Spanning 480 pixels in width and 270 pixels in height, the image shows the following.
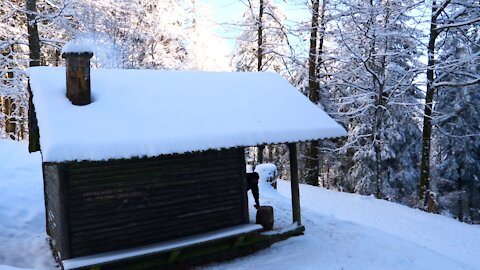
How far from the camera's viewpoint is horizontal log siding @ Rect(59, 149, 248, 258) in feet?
24.9

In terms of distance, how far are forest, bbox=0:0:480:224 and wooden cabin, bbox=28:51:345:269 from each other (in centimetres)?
675

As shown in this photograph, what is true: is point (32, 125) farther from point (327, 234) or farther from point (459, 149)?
point (459, 149)

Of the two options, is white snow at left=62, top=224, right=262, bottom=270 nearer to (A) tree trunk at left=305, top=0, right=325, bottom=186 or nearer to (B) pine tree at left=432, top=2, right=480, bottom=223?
(A) tree trunk at left=305, top=0, right=325, bottom=186

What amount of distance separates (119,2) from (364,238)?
47.4ft

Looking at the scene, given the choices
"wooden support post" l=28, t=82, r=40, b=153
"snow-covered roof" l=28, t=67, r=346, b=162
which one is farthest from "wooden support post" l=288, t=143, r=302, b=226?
"wooden support post" l=28, t=82, r=40, b=153

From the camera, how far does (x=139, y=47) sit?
2277 cm

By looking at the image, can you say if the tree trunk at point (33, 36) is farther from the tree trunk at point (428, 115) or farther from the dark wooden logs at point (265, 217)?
the tree trunk at point (428, 115)

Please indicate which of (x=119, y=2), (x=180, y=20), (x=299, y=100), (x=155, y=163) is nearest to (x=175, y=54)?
(x=180, y=20)

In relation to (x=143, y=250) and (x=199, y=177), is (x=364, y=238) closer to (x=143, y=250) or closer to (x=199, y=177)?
(x=199, y=177)

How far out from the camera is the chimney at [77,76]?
7926mm

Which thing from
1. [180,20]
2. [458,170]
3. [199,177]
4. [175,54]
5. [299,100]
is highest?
[180,20]

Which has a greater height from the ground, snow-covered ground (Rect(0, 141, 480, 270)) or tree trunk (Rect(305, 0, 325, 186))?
tree trunk (Rect(305, 0, 325, 186))

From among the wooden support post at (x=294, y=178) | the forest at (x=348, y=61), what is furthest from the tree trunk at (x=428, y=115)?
the wooden support post at (x=294, y=178)

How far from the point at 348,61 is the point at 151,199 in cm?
1297
